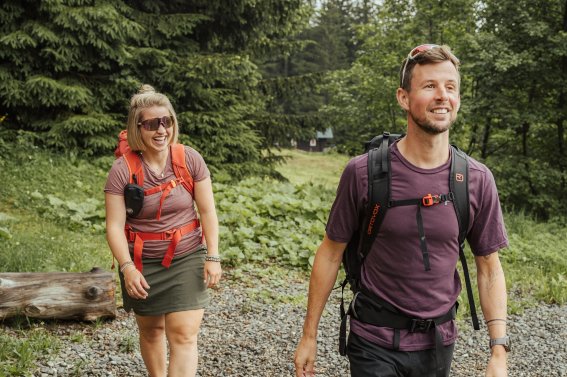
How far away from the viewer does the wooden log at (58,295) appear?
541 centimetres

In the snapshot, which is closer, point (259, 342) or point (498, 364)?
point (498, 364)

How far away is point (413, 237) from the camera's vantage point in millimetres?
2420

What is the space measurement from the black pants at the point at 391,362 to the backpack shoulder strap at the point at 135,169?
1.74m

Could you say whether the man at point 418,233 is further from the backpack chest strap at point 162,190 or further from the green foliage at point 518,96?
the green foliage at point 518,96

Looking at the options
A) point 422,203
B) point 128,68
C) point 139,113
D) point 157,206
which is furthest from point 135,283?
point 128,68

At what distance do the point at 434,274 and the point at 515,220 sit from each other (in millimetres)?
11177

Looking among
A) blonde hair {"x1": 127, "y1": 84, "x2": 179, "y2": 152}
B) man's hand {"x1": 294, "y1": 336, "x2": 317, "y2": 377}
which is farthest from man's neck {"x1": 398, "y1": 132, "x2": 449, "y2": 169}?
blonde hair {"x1": 127, "y1": 84, "x2": 179, "y2": 152}

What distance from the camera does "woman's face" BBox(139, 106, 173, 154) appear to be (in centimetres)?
366

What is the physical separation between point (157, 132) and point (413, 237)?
1877mm

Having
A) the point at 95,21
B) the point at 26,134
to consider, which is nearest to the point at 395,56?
the point at 95,21

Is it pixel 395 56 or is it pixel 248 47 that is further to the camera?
pixel 395 56

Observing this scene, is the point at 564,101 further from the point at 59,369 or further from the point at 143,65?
the point at 59,369

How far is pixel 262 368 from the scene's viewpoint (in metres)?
5.16

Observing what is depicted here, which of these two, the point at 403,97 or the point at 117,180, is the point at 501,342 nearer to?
the point at 403,97
